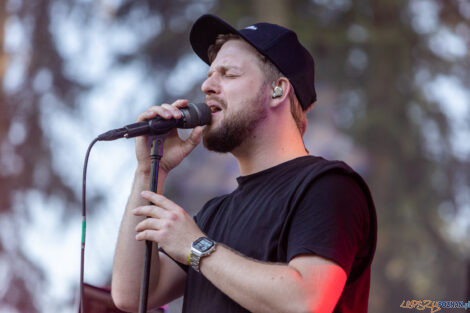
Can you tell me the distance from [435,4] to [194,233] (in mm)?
6936

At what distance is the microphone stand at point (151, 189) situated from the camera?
1.61 meters

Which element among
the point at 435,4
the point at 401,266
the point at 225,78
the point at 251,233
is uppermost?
the point at 435,4

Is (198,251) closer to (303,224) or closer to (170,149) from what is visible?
(303,224)

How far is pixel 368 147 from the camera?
24.6ft

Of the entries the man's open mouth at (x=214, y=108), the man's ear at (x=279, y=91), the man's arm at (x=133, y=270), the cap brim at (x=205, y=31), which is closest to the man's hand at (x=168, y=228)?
the man's arm at (x=133, y=270)

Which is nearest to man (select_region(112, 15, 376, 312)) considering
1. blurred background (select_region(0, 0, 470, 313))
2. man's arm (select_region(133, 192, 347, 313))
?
man's arm (select_region(133, 192, 347, 313))

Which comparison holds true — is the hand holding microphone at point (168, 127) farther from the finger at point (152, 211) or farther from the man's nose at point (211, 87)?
the finger at point (152, 211)

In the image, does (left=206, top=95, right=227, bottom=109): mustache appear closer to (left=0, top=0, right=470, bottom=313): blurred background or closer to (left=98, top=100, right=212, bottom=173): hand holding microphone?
(left=98, top=100, right=212, bottom=173): hand holding microphone

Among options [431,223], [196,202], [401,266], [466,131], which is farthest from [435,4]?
[196,202]

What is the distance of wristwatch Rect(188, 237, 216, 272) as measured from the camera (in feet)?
5.17

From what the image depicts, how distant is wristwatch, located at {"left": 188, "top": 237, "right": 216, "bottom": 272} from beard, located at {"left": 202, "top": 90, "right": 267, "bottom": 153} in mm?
492

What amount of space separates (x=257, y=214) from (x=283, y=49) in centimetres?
65

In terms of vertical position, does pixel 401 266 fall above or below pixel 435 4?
below

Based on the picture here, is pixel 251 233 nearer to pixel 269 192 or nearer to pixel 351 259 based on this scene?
pixel 269 192
